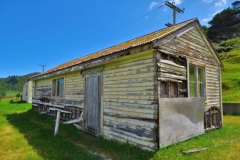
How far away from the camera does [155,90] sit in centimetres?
518

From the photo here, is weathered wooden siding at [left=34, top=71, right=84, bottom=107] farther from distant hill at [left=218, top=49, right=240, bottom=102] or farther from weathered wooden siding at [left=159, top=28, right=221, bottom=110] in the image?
distant hill at [left=218, top=49, right=240, bottom=102]

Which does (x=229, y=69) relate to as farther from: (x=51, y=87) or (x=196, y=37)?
(x=51, y=87)

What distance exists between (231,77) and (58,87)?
22.7 metres

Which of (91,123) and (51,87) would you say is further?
(51,87)

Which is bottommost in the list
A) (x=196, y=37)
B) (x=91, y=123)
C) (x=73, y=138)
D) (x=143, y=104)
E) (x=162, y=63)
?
(x=73, y=138)

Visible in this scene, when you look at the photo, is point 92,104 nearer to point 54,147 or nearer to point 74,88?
point 74,88

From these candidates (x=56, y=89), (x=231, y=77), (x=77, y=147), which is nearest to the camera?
(x=77, y=147)

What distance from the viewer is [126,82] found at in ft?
20.1

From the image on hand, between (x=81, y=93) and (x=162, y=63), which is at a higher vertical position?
(x=162, y=63)

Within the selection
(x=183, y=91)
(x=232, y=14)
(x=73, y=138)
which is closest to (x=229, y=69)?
(x=183, y=91)

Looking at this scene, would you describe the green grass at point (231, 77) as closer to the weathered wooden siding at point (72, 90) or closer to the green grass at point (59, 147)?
the weathered wooden siding at point (72, 90)

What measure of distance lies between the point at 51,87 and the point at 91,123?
594 cm

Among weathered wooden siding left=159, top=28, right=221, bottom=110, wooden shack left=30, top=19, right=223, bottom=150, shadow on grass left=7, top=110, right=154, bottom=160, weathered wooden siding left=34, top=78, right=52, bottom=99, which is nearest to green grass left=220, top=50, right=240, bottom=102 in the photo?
weathered wooden siding left=159, top=28, right=221, bottom=110

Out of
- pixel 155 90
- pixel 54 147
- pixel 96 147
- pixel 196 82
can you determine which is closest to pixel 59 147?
pixel 54 147
